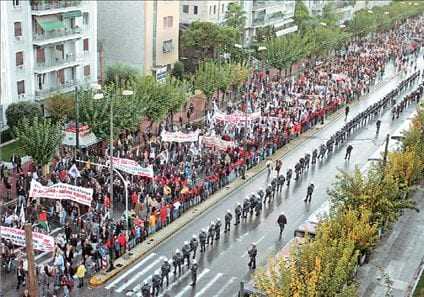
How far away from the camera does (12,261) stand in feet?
94.4

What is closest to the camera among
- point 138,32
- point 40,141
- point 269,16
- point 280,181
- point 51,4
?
point 40,141

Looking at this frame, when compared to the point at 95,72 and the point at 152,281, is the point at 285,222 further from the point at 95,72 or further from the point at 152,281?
the point at 95,72

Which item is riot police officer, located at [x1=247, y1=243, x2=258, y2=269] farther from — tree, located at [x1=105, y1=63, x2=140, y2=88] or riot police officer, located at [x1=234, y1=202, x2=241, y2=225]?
tree, located at [x1=105, y1=63, x2=140, y2=88]

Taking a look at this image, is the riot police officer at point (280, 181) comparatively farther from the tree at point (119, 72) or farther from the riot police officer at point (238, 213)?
the tree at point (119, 72)

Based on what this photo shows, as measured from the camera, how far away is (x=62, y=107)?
4678cm

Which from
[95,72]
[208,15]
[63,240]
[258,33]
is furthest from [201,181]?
[258,33]

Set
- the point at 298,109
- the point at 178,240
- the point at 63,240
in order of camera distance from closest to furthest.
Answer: the point at 63,240
the point at 178,240
the point at 298,109

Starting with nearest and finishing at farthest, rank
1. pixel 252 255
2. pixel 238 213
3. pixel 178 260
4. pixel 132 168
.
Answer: pixel 178 260 < pixel 252 255 < pixel 132 168 < pixel 238 213

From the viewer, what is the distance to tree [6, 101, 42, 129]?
1838 inches

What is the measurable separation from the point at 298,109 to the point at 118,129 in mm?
19044

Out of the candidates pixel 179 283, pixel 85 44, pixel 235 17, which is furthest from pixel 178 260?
pixel 235 17

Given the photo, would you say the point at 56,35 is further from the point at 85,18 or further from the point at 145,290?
the point at 145,290

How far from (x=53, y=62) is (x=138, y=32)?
14.5 m

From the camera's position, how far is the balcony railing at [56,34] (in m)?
51.3
